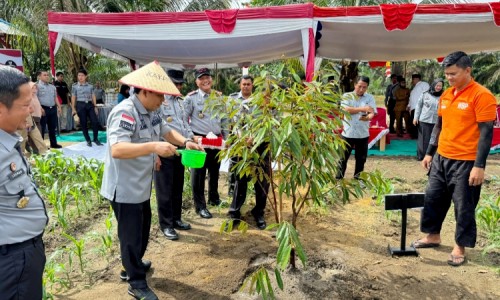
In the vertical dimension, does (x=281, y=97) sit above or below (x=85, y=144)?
above

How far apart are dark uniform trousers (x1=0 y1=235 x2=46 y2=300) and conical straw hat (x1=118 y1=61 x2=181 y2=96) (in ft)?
3.20

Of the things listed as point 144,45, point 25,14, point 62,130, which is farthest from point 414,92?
point 25,14

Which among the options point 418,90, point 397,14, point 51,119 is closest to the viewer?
point 397,14

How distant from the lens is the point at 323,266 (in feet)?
9.29

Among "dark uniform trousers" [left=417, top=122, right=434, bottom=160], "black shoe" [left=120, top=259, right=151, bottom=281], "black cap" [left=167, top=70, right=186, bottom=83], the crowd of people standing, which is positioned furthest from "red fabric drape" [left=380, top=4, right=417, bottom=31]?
"black shoe" [left=120, top=259, right=151, bottom=281]

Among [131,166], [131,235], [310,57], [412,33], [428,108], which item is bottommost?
[131,235]

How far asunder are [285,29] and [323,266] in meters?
3.72

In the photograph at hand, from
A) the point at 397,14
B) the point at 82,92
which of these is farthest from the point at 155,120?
the point at 82,92

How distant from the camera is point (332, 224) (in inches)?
148

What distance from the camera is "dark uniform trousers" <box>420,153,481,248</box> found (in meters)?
2.79

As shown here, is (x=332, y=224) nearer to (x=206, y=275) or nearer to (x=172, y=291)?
(x=206, y=275)

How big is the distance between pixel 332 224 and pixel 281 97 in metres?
2.02

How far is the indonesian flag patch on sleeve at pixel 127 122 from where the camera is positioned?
2.10m

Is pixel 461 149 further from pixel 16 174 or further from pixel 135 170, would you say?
pixel 16 174
